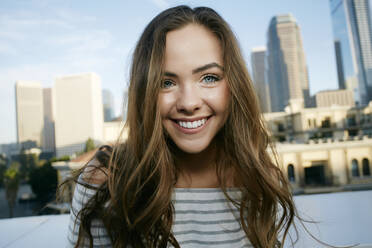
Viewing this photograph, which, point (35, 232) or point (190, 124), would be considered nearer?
point (190, 124)

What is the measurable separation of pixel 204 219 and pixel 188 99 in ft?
1.17

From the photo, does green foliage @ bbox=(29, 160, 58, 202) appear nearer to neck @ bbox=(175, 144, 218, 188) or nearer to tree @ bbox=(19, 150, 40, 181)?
tree @ bbox=(19, 150, 40, 181)

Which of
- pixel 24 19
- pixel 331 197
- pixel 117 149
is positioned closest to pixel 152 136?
pixel 117 149

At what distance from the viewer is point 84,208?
614mm

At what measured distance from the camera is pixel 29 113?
4694 cm

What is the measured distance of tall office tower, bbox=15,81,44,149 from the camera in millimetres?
42000

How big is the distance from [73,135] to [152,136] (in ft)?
139

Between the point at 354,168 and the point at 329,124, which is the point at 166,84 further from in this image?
the point at 329,124

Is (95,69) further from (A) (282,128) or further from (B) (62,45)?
(A) (282,128)

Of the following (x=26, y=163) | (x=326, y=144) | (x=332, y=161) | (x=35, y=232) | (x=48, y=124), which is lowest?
(x=332, y=161)

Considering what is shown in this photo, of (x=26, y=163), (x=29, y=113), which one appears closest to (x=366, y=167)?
(x=26, y=163)

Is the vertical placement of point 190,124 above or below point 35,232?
above

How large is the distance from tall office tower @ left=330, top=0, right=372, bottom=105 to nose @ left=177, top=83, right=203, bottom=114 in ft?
166

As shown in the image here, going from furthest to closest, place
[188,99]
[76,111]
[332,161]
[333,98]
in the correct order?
[76,111] < [333,98] < [332,161] < [188,99]
